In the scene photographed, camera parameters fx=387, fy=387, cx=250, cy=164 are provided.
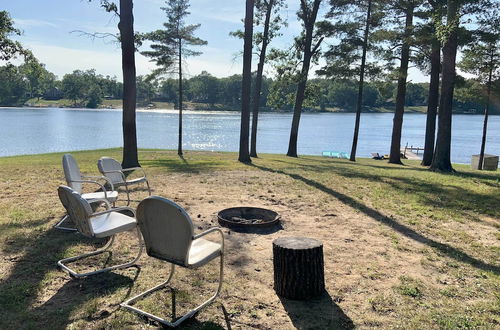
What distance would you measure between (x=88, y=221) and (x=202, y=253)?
106 centimetres

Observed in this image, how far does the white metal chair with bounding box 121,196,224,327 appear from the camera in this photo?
2758 mm

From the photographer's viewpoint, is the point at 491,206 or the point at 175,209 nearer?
the point at 175,209

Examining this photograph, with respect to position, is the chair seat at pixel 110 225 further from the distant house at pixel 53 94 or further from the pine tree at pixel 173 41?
the distant house at pixel 53 94

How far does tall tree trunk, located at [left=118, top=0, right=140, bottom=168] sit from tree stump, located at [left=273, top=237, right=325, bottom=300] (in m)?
7.50

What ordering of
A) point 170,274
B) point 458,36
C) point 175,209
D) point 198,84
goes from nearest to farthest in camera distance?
point 175,209, point 170,274, point 458,36, point 198,84

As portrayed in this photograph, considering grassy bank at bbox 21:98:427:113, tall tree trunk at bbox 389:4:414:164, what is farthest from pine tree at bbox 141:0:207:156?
grassy bank at bbox 21:98:427:113

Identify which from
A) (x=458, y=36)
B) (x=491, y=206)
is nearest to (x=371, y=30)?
(x=458, y=36)

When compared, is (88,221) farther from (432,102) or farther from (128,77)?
(432,102)

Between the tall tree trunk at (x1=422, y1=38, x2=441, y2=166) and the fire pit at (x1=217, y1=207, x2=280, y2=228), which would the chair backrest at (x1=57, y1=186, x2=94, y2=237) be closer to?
the fire pit at (x1=217, y1=207, x2=280, y2=228)

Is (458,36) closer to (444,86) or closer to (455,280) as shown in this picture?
(444,86)

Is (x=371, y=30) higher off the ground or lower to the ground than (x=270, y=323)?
higher

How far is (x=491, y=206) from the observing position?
6.77 meters

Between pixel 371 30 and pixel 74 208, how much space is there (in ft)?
61.3

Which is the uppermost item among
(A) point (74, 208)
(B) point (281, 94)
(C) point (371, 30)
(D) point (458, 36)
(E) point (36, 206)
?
(C) point (371, 30)
